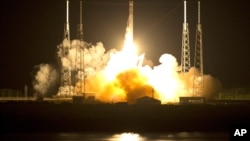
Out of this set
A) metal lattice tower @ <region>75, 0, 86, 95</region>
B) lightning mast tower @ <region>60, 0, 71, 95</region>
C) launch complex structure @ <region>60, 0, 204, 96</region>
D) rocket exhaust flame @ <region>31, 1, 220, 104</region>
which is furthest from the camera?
lightning mast tower @ <region>60, 0, 71, 95</region>

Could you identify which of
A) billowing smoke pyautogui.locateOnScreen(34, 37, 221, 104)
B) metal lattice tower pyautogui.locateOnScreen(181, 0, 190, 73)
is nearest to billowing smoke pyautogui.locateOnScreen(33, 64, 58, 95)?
billowing smoke pyautogui.locateOnScreen(34, 37, 221, 104)

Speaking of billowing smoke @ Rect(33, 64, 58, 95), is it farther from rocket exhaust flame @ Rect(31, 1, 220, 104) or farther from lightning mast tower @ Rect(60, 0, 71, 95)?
rocket exhaust flame @ Rect(31, 1, 220, 104)

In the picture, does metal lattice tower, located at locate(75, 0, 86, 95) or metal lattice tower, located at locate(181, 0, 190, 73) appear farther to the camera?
metal lattice tower, located at locate(75, 0, 86, 95)

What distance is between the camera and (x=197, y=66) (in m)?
105

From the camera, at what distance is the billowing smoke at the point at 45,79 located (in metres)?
108

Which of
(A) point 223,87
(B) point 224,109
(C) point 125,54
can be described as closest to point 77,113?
(B) point 224,109

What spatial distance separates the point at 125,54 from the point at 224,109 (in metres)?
21.0

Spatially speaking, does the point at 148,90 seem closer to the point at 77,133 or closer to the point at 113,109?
the point at 113,109

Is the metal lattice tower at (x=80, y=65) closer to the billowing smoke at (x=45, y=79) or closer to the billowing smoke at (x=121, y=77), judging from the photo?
the billowing smoke at (x=121, y=77)

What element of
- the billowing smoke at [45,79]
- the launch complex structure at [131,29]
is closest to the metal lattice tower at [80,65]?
the launch complex structure at [131,29]

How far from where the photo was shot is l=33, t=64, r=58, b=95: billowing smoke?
354ft

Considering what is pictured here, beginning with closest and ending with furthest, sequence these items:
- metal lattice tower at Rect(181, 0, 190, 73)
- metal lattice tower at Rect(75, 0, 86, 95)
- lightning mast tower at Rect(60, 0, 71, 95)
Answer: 1. metal lattice tower at Rect(181, 0, 190, 73)
2. metal lattice tower at Rect(75, 0, 86, 95)
3. lightning mast tower at Rect(60, 0, 71, 95)

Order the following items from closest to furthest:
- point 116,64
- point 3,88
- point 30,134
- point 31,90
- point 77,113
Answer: point 30,134, point 77,113, point 116,64, point 31,90, point 3,88

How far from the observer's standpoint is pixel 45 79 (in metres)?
108
